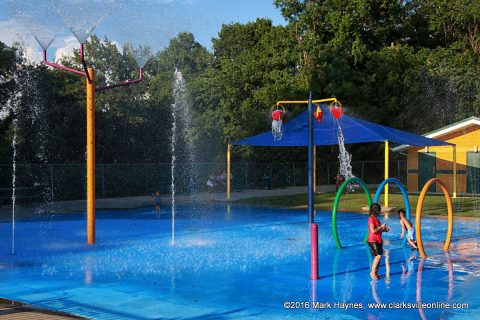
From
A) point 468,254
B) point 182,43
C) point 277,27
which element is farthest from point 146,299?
point 182,43

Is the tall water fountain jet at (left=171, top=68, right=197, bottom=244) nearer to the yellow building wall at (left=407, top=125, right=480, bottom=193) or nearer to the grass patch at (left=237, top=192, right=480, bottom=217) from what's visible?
the grass patch at (left=237, top=192, right=480, bottom=217)

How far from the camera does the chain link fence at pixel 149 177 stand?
2703cm

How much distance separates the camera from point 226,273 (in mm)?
10250

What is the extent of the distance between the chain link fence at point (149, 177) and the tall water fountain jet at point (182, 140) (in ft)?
0.23

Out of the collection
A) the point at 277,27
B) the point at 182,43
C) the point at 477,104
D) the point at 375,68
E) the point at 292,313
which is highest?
the point at 182,43

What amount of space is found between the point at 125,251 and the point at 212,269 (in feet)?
10.3

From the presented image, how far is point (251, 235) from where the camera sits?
16.0 meters

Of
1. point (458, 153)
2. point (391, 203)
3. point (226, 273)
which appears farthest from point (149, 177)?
point (226, 273)

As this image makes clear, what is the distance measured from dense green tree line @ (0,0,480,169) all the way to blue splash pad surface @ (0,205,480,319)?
20.9 metres

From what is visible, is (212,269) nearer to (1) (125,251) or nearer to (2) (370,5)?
(1) (125,251)

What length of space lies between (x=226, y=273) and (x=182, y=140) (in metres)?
35.1

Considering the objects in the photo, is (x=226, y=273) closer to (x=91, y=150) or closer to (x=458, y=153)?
(x=91, y=150)

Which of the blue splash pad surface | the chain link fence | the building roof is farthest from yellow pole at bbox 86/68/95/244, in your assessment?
the building roof

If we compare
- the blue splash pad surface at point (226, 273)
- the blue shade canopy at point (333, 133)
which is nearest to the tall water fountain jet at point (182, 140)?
the blue shade canopy at point (333, 133)
